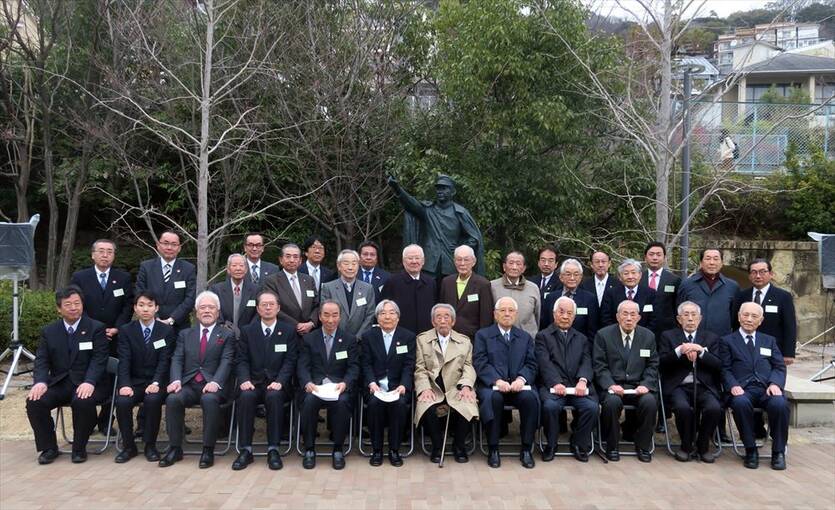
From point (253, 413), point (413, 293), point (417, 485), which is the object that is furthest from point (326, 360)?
point (417, 485)

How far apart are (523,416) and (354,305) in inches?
71.3

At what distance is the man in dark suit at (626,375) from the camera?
5.60 meters

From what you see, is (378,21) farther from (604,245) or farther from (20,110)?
(20,110)

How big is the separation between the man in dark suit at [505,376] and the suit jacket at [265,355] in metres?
1.55

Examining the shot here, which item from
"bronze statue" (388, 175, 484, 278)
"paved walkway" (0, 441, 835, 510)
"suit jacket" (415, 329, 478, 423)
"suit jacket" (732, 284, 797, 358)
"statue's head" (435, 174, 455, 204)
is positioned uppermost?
"statue's head" (435, 174, 455, 204)

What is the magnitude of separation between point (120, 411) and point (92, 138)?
24.8ft

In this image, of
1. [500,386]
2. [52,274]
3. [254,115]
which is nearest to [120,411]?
[500,386]

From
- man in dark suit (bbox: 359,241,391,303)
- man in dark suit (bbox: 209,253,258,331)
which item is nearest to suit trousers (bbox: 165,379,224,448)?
man in dark suit (bbox: 209,253,258,331)

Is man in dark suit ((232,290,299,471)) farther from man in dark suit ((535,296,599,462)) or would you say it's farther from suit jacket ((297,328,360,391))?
man in dark suit ((535,296,599,462))

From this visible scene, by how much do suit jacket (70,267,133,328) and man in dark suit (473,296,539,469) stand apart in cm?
334

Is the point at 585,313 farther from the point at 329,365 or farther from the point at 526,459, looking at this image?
the point at 329,365

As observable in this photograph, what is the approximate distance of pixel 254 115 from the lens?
1065cm

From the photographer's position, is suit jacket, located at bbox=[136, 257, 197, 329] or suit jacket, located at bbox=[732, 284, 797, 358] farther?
suit jacket, located at bbox=[136, 257, 197, 329]

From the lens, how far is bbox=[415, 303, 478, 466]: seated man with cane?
5.50 metres
